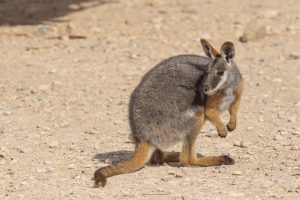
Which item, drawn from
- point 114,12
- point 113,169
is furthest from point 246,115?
point 114,12

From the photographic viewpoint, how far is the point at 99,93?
10.5m

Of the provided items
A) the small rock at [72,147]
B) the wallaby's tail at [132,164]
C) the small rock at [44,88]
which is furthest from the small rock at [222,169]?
the small rock at [44,88]

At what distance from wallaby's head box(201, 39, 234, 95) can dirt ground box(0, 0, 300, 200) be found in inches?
31.1

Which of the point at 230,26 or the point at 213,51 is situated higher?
the point at 230,26

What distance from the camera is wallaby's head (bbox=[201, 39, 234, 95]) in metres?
7.44

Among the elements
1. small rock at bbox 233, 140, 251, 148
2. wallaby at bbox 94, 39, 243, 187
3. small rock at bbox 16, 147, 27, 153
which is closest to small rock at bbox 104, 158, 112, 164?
wallaby at bbox 94, 39, 243, 187

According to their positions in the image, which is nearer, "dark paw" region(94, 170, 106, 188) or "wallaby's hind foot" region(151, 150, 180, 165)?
"dark paw" region(94, 170, 106, 188)

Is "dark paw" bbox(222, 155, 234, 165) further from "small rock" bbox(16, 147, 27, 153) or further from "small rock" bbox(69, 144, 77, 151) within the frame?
"small rock" bbox(16, 147, 27, 153)

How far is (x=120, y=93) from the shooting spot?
1052 centimetres

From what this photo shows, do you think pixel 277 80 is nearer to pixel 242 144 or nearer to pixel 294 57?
pixel 294 57

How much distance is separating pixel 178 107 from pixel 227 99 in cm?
60

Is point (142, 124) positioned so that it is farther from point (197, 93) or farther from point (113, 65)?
point (113, 65)

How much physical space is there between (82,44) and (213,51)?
562 cm

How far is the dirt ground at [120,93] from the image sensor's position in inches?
279
